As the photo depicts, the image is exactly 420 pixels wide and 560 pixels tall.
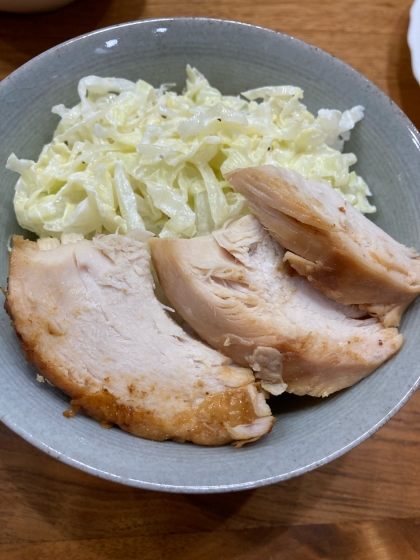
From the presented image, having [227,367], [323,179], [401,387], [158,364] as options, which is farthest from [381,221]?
[158,364]

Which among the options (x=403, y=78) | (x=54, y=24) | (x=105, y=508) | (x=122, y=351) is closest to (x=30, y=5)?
(x=54, y=24)

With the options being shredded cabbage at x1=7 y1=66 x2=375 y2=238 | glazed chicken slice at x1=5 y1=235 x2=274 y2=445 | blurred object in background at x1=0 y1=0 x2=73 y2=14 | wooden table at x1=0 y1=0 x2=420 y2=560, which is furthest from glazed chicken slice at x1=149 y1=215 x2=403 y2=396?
blurred object in background at x1=0 y1=0 x2=73 y2=14


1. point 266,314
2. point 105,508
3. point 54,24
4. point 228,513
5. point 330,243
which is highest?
point 54,24

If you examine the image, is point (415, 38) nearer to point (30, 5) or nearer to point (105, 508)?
point (30, 5)

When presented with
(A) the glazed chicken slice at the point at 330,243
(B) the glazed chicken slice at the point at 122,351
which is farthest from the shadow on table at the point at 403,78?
(B) the glazed chicken slice at the point at 122,351

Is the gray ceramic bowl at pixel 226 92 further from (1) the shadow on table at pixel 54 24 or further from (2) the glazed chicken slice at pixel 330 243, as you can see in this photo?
(1) the shadow on table at pixel 54 24

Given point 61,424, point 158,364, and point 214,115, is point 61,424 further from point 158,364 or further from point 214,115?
point 214,115
